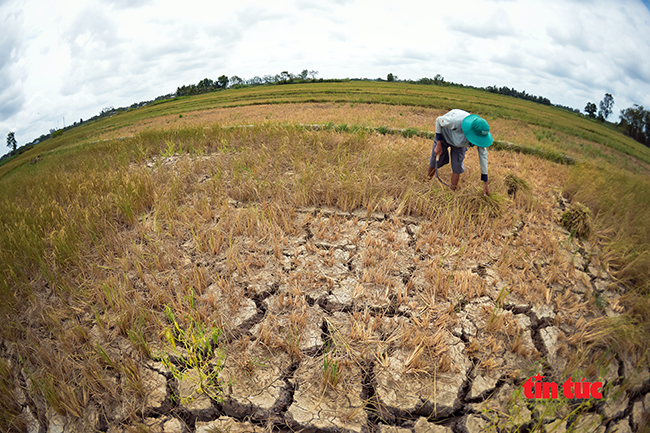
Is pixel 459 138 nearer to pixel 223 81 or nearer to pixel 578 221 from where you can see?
pixel 578 221

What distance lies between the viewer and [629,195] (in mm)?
4504

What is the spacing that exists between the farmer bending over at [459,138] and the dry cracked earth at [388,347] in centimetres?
132

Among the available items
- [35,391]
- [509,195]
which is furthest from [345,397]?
[509,195]

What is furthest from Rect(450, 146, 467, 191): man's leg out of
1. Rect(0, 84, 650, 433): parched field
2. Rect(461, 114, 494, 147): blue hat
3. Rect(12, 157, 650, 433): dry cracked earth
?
Rect(12, 157, 650, 433): dry cracked earth

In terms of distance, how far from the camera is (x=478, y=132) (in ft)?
12.2

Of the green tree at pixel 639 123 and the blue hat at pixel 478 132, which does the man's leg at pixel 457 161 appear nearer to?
the blue hat at pixel 478 132

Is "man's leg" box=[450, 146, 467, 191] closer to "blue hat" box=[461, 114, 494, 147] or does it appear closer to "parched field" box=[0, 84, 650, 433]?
"parched field" box=[0, 84, 650, 433]

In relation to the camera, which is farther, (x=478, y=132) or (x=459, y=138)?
(x=459, y=138)

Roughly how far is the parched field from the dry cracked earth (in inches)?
0.6

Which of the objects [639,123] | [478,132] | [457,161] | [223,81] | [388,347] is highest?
[223,81]

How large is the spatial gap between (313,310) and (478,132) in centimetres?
320

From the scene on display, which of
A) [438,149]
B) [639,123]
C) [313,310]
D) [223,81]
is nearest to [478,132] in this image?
[438,149]

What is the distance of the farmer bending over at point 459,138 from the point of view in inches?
146

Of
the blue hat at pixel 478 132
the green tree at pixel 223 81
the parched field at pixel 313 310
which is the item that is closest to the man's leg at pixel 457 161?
the parched field at pixel 313 310
